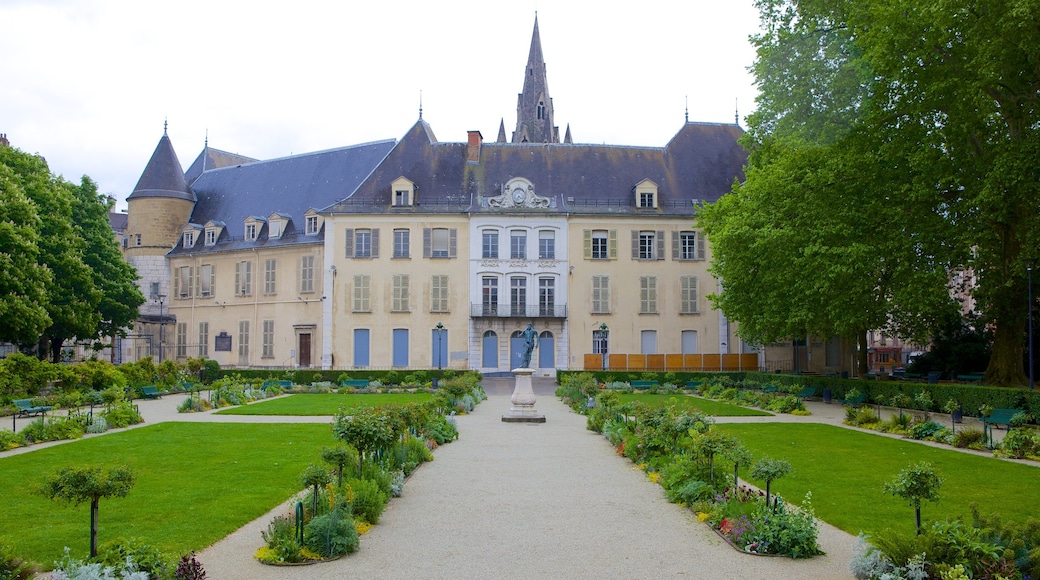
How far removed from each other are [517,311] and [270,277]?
44.4 feet

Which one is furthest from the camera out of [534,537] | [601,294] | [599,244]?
[599,244]

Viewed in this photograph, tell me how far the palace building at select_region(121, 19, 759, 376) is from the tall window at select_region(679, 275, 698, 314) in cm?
5

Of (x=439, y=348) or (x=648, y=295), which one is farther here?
(x=648, y=295)

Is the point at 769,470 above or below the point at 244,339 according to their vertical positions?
below

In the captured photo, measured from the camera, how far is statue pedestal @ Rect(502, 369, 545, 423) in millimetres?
20094

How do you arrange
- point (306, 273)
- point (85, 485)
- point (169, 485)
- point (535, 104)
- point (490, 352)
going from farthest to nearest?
point (535, 104)
point (306, 273)
point (490, 352)
point (169, 485)
point (85, 485)

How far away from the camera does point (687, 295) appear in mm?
42594

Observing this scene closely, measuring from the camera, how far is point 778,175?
26.0 m

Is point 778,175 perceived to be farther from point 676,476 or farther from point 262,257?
point 262,257

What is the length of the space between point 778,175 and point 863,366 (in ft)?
24.3

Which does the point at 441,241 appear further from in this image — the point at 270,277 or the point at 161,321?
the point at 161,321

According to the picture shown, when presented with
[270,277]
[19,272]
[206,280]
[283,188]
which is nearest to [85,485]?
[19,272]

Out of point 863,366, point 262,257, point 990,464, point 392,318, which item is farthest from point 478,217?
point 990,464

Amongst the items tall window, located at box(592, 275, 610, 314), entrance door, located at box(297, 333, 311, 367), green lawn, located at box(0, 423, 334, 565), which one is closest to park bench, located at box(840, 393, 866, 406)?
green lawn, located at box(0, 423, 334, 565)
